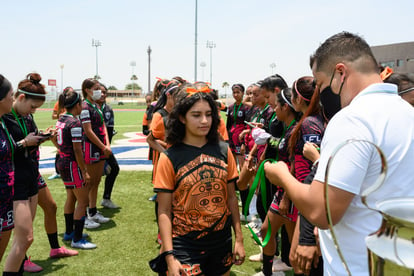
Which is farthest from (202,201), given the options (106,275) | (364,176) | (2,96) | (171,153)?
(106,275)

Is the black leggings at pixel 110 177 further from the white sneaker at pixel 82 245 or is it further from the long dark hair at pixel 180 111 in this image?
the long dark hair at pixel 180 111

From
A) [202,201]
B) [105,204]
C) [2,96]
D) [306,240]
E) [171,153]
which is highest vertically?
[2,96]

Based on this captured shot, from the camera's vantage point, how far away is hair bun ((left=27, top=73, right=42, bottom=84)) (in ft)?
12.4

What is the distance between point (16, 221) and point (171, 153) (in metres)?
1.91

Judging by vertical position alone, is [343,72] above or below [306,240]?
above

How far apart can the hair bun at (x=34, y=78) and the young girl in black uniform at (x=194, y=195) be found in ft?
7.01

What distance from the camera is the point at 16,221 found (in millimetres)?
3234

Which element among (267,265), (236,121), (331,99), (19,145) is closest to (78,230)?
(19,145)

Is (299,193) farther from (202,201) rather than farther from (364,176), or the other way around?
(202,201)

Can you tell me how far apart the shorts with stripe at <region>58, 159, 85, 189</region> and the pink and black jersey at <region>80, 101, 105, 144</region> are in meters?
0.86

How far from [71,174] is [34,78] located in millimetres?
1455

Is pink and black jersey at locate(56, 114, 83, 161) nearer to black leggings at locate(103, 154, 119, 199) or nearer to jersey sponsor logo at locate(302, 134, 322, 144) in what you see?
black leggings at locate(103, 154, 119, 199)

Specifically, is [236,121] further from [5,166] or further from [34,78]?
[5,166]

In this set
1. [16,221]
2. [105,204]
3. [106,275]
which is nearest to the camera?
[16,221]
